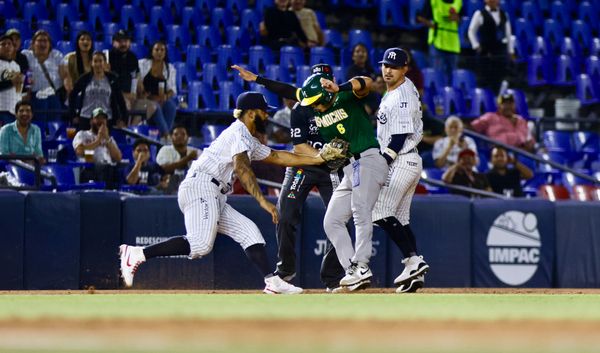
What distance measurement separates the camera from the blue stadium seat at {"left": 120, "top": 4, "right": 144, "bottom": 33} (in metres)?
16.7

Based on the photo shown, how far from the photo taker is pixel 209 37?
17.0 metres

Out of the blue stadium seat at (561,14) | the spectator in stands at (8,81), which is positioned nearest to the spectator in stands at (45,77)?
the spectator in stands at (8,81)

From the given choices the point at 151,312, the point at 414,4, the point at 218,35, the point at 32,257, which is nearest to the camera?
the point at 151,312

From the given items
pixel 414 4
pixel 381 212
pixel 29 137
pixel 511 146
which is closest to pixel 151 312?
pixel 381 212

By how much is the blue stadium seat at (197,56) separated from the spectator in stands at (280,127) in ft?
5.68

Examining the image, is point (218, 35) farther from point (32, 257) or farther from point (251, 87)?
point (32, 257)

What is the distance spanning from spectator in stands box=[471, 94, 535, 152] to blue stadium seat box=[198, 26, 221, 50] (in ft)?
11.8

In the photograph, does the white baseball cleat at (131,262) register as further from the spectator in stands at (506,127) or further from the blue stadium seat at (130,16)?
the spectator in stands at (506,127)

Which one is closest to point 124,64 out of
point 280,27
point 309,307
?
point 280,27

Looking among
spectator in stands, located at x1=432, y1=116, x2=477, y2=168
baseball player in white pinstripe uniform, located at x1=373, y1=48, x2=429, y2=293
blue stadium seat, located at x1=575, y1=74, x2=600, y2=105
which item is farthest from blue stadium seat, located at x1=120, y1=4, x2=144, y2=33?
baseball player in white pinstripe uniform, located at x1=373, y1=48, x2=429, y2=293

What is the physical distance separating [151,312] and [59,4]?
364 inches

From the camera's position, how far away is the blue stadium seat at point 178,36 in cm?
1684

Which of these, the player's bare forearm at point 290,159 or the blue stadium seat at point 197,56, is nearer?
the player's bare forearm at point 290,159

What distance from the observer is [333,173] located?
11250mm
